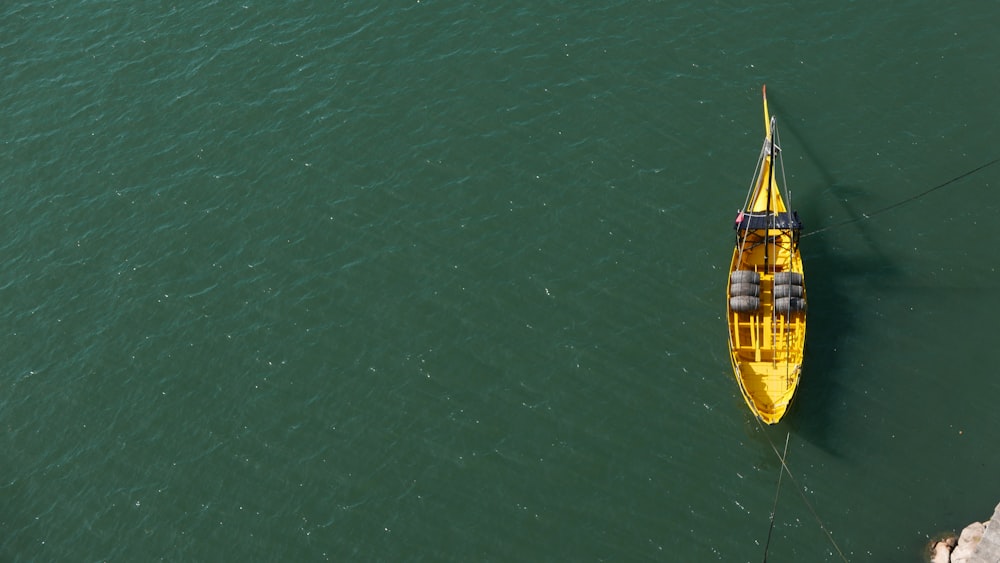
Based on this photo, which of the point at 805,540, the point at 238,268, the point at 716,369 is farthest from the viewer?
the point at 238,268

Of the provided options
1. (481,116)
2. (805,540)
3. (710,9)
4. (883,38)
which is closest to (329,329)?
(481,116)

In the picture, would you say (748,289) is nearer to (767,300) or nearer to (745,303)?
(745,303)

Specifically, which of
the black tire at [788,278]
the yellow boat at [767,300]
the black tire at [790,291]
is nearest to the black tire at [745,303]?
the yellow boat at [767,300]

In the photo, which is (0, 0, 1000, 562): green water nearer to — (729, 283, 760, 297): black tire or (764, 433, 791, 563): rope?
(764, 433, 791, 563): rope

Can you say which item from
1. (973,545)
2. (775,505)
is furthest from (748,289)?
(973,545)

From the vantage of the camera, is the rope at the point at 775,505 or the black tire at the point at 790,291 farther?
the black tire at the point at 790,291

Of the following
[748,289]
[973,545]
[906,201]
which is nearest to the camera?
[973,545]

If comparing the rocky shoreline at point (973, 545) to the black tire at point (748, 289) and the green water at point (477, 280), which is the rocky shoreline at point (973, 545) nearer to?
the green water at point (477, 280)

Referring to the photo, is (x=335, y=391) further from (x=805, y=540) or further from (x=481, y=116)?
(x=805, y=540)
